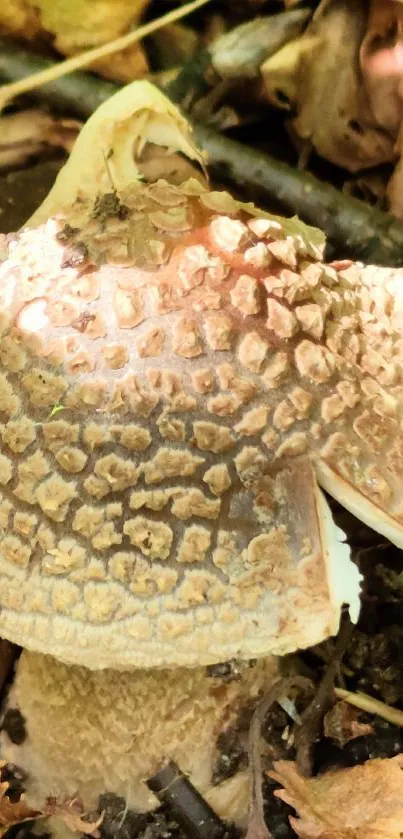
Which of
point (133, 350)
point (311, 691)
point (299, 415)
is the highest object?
point (133, 350)

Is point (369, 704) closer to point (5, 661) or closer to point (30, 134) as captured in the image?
point (5, 661)

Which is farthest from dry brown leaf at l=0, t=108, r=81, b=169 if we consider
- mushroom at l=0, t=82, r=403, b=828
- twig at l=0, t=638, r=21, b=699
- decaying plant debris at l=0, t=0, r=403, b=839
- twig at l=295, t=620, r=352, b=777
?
twig at l=295, t=620, r=352, b=777

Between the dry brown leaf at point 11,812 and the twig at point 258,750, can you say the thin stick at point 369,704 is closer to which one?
the twig at point 258,750

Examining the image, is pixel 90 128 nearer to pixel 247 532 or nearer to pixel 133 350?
pixel 133 350

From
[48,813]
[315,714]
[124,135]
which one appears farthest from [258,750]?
[124,135]

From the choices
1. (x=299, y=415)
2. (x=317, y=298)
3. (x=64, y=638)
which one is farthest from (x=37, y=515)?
(x=317, y=298)

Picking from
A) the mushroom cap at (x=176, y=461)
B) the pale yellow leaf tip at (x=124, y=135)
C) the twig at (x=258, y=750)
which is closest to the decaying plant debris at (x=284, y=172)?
the twig at (x=258, y=750)
